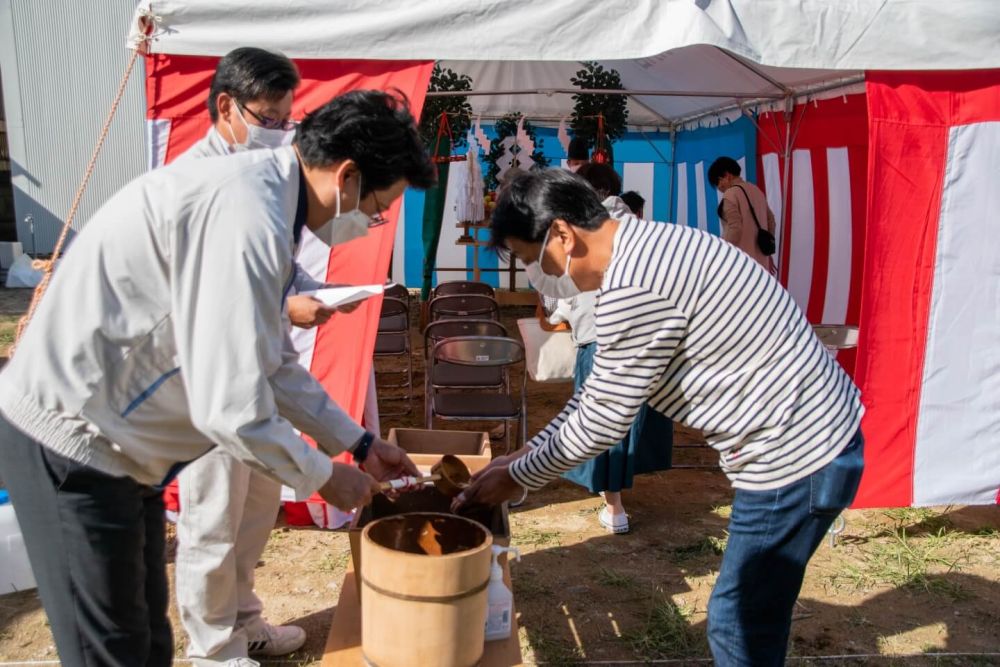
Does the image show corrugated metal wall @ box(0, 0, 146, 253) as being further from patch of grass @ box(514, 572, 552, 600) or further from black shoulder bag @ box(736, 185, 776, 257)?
patch of grass @ box(514, 572, 552, 600)

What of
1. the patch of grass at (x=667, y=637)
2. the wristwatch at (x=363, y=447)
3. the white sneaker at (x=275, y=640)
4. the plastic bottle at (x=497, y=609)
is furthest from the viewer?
the patch of grass at (x=667, y=637)

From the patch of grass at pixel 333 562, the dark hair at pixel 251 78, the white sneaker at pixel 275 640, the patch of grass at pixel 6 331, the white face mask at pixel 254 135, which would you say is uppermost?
the dark hair at pixel 251 78

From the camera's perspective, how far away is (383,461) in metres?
1.93

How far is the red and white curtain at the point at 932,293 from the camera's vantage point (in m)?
3.23

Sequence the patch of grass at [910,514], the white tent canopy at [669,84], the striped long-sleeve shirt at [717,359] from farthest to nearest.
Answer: the white tent canopy at [669,84] < the patch of grass at [910,514] < the striped long-sleeve shirt at [717,359]

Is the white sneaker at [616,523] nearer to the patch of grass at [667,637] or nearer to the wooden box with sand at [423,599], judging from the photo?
the patch of grass at [667,637]

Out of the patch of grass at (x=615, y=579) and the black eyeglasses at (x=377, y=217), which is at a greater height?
the black eyeglasses at (x=377, y=217)

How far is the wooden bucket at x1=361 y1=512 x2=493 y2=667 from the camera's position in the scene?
4.80 feet

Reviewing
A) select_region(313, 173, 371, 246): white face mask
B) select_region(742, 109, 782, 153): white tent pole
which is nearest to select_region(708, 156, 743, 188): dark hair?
select_region(742, 109, 782, 153): white tent pole

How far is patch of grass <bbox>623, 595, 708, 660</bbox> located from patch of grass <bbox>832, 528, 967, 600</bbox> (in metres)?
0.74

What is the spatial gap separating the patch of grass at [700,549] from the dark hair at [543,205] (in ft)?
6.92

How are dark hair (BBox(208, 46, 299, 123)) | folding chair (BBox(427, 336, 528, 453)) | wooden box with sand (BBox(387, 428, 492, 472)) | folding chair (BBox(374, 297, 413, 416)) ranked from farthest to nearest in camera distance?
1. folding chair (BBox(374, 297, 413, 416))
2. folding chair (BBox(427, 336, 528, 453))
3. wooden box with sand (BBox(387, 428, 492, 472))
4. dark hair (BBox(208, 46, 299, 123))

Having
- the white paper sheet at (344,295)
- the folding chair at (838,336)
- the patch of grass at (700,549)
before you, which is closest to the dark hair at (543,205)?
the white paper sheet at (344,295)

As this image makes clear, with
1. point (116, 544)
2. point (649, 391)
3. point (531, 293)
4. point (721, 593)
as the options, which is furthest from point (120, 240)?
point (531, 293)
